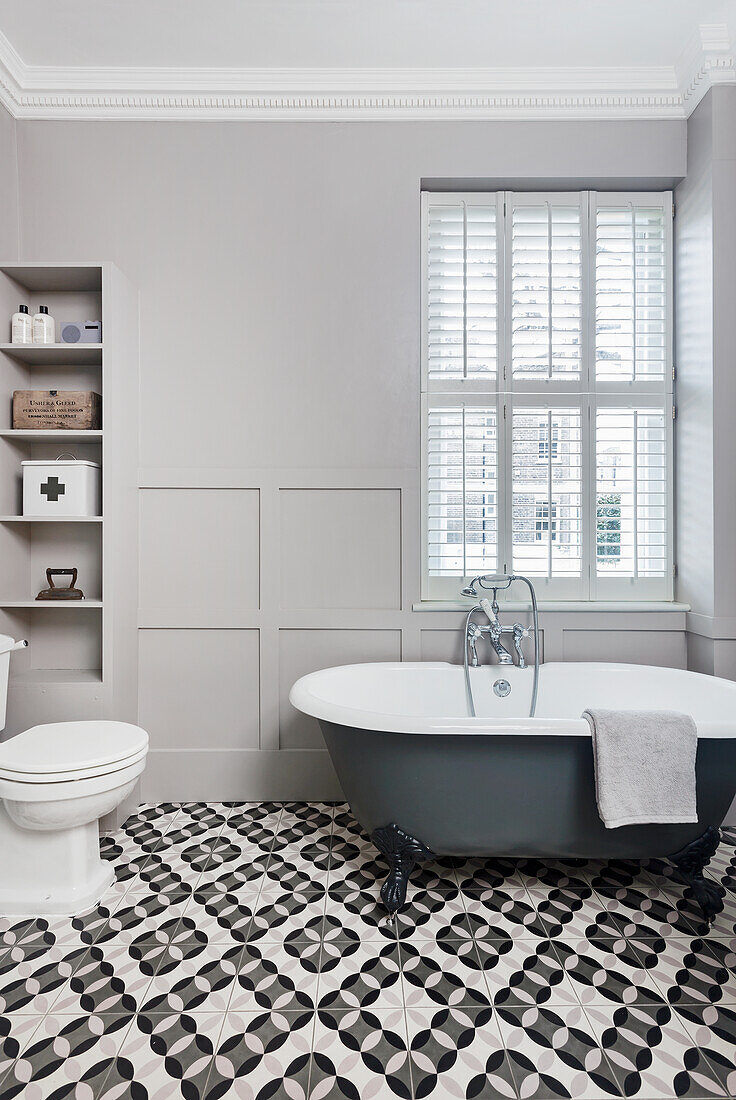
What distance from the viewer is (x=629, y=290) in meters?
2.65

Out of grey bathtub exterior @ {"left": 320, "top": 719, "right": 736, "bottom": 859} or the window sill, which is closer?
grey bathtub exterior @ {"left": 320, "top": 719, "right": 736, "bottom": 859}

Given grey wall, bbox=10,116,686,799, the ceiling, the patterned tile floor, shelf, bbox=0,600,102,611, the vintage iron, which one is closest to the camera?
the patterned tile floor

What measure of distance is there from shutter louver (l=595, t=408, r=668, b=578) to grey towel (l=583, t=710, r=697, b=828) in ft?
3.39

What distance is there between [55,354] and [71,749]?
4.82 ft

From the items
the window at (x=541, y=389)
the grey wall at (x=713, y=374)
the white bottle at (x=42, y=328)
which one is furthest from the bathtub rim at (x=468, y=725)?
the white bottle at (x=42, y=328)

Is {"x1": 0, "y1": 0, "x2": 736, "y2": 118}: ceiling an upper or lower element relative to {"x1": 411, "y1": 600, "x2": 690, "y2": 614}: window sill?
upper

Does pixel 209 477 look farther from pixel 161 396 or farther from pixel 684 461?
pixel 684 461

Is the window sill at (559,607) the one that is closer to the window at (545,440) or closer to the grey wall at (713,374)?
the grey wall at (713,374)

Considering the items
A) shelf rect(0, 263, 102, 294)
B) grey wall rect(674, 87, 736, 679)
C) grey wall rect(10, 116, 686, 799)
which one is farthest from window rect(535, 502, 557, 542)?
shelf rect(0, 263, 102, 294)

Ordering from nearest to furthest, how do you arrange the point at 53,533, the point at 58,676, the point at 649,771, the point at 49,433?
the point at 649,771 < the point at 49,433 < the point at 58,676 < the point at 53,533

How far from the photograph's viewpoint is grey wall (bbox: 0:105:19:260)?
2463 mm

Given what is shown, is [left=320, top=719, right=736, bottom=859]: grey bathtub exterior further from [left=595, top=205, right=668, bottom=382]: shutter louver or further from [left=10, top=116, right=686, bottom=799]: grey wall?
[left=595, top=205, right=668, bottom=382]: shutter louver

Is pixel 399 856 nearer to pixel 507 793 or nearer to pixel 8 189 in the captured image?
pixel 507 793

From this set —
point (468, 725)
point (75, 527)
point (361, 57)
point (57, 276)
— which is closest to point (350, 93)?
point (361, 57)
